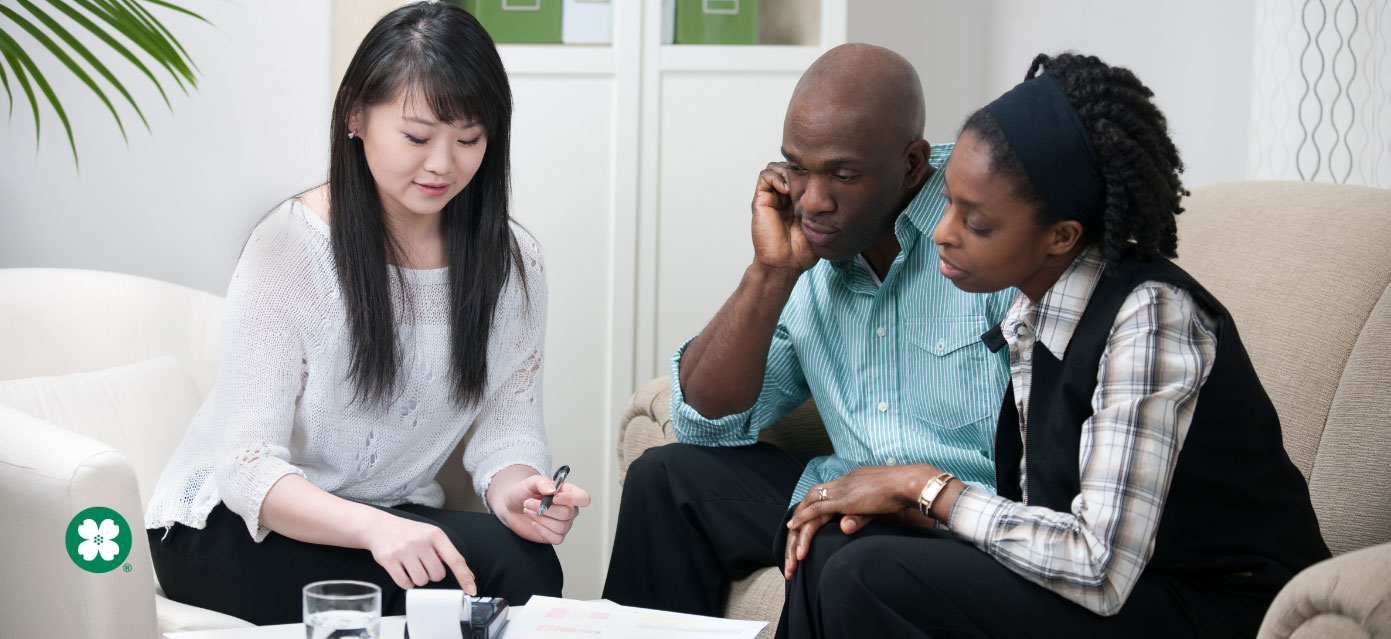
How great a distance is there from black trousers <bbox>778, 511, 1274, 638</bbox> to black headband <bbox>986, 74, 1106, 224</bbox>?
1.23ft

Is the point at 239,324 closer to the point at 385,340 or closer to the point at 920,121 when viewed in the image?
the point at 385,340

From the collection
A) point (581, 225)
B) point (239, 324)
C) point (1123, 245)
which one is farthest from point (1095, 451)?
point (581, 225)

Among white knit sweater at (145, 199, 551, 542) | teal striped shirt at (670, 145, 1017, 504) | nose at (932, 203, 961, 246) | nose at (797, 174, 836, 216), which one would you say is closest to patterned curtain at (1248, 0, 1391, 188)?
teal striped shirt at (670, 145, 1017, 504)

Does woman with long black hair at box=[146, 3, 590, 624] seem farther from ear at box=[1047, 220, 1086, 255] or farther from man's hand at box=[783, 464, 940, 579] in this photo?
ear at box=[1047, 220, 1086, 255]

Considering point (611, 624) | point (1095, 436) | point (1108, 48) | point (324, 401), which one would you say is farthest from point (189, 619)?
point (1108, 48)

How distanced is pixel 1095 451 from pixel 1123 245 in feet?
0.74

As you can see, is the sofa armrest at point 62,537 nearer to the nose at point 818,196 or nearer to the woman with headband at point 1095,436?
the woman with headband at point 1095,436

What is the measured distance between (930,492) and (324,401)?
754 mm

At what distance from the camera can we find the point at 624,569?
1737 millimetres

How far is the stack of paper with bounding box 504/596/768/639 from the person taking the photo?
116 cm

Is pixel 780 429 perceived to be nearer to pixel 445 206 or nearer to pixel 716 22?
pixel 445 206

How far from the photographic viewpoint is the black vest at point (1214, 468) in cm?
125

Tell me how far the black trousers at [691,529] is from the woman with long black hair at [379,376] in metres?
0.17

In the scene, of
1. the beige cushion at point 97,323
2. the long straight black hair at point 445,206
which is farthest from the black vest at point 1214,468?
the beige cushion at point 97,323
